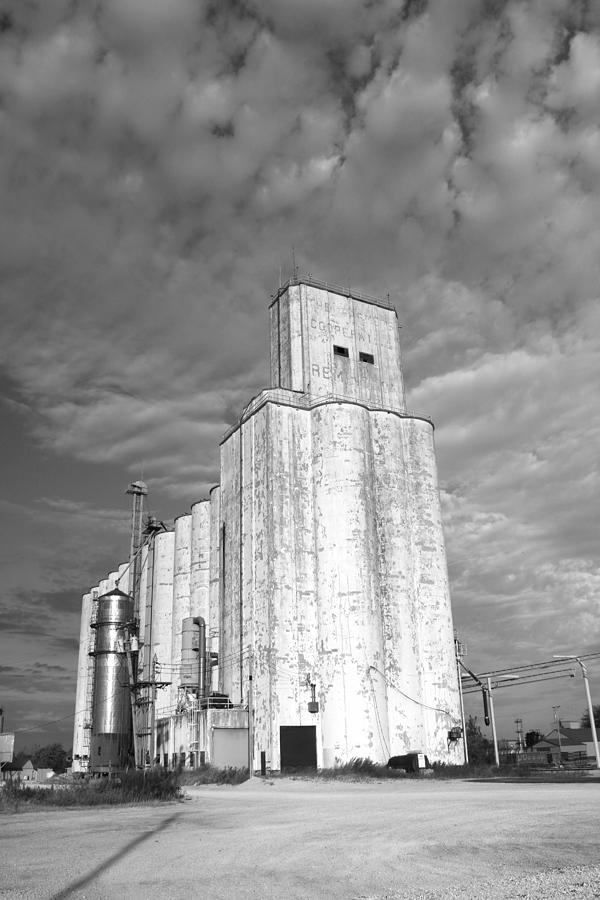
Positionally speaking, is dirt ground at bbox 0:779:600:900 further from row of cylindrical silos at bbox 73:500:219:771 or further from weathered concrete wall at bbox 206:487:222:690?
row of cylindrical silos at bbox 73:500:219:771

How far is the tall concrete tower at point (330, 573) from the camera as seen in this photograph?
40.6 meters

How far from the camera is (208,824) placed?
14.8m

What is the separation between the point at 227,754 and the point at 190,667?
8840 millimetres

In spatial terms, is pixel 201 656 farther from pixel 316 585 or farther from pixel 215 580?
pixel 316 585

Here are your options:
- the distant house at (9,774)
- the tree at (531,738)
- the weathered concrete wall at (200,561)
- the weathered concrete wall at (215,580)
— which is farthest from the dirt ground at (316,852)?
the tree at (531,738)

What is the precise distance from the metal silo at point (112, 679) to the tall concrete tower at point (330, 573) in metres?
8.96

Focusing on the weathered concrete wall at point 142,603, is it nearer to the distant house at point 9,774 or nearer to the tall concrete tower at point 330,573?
the distant house at point 9,774

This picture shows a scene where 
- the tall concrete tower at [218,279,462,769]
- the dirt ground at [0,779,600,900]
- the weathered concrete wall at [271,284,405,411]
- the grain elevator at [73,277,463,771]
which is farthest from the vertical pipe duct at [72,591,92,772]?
the dirt ground at [0,779,600,900]

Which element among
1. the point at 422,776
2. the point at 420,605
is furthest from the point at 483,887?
the point at 420,605

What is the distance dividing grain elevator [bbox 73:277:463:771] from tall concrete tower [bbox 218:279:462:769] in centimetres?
9

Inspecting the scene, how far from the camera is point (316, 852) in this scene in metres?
10.6

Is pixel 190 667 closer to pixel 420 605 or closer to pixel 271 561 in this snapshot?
pixel 271 561

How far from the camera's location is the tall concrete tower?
4056 centimetres

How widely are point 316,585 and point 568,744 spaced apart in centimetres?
→ 6823
